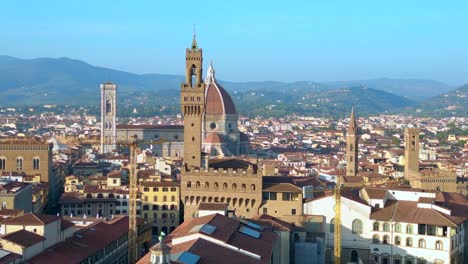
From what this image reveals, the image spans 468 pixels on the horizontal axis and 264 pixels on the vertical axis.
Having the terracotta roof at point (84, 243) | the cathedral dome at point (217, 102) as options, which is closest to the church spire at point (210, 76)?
the cathedral dome at point (217, 102)

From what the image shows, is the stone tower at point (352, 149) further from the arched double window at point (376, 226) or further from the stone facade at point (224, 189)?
the arched double window at point (376, 226)

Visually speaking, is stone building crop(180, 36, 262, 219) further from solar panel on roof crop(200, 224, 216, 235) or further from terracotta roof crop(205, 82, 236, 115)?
terracotta roof crop(205, 82, 236, 115)

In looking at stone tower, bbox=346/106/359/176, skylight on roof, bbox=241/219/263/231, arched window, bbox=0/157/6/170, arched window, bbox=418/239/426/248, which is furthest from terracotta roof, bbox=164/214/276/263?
arched window, bbox=0/157/6/170

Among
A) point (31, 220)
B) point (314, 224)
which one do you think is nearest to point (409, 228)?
point (314, 224)

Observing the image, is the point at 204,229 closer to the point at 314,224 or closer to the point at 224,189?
the point at 314,224

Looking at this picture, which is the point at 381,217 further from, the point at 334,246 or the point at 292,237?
the point at 292,237

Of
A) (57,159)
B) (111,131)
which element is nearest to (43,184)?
(57,159)
